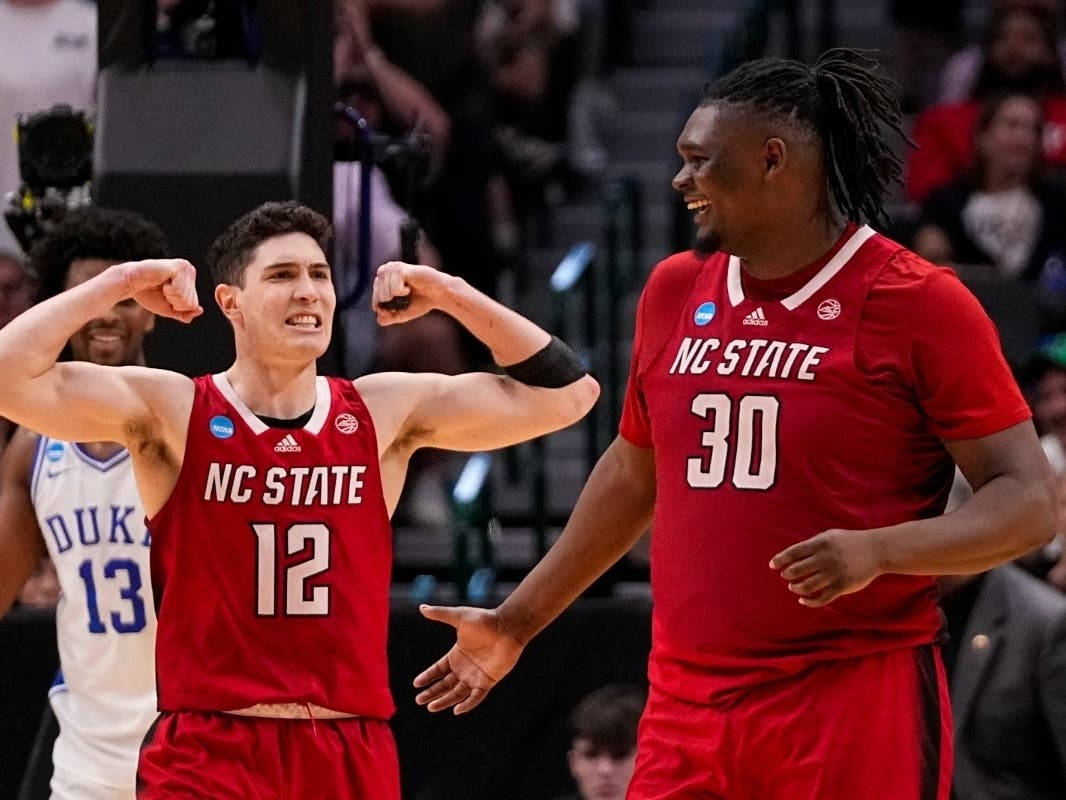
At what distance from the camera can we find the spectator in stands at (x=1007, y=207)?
9.73m

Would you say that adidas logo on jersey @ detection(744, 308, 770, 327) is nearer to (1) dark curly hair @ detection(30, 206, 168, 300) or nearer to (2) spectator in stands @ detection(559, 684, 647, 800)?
(1) dark curly hair @ detection(30, 206, 168, 300)

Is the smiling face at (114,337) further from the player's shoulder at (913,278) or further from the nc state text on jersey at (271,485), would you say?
the player's shoulder at (913,278)

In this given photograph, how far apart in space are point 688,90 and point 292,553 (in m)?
7.29

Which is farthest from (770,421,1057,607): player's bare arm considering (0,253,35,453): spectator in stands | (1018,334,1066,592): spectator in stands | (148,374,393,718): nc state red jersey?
(0,253,35,453): spectator in stands

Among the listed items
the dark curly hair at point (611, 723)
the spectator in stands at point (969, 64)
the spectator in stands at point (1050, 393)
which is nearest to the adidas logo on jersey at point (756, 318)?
the dark curly hair at point (611, 723)

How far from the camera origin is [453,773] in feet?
24.5

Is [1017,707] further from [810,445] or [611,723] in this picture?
[810,445]

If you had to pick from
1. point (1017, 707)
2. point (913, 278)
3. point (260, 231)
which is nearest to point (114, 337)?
point (260, 231)

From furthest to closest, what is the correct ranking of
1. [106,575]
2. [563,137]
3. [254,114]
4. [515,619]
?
[563,137]
[254,114]
[106,575]
[515,619]

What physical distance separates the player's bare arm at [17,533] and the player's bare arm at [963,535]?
105 inches

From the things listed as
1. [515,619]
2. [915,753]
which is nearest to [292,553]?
[515,619]

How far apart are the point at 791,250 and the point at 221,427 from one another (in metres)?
1.41

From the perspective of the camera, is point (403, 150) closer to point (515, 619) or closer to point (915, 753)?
point (515, 619)

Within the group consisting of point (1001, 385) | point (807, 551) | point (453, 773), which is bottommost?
point (453, 773)
